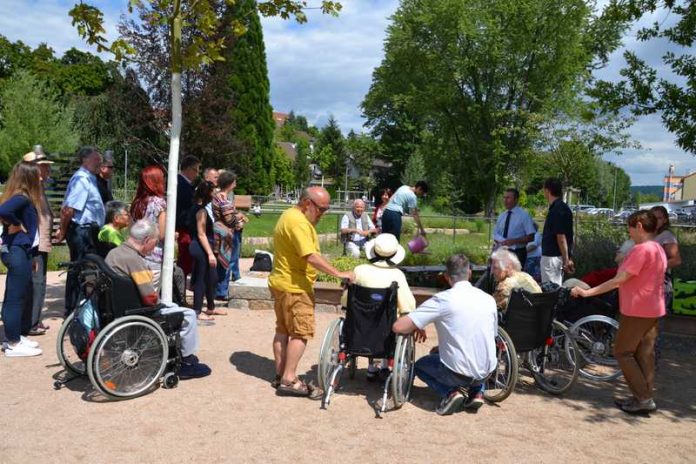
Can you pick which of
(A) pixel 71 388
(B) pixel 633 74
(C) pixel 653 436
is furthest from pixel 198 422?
(B) pixel 633 74

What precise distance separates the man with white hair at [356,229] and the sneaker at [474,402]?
19.0 feet

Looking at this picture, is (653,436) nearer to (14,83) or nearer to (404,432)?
(404,432)

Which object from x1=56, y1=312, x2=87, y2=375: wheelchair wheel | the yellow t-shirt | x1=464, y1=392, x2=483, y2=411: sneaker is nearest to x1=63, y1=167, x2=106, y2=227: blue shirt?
x1=56, y1=312, x2=87, y2=375: wheelchair wheel

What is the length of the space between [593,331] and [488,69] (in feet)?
106

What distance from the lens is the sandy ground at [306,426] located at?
3785mm

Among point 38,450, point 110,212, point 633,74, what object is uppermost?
point 633,74

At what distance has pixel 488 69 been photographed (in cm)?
3569

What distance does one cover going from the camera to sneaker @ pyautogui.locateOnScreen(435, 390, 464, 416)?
447 centimetres

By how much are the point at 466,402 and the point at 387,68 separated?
121 feet

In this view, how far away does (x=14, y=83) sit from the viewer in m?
31.8

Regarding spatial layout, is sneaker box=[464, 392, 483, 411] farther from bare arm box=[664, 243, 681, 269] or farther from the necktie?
the necktie

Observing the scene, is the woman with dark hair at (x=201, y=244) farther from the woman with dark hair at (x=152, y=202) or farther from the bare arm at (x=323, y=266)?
the bare arm at (x=323, y=266)

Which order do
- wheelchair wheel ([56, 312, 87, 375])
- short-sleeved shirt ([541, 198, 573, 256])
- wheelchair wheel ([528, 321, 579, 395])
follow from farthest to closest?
short-sleeved shirt ([541, 198, 573, 256]) < wheelchair wheel ([528, 321, 579, 395]) < wheelchair wheel ([56, 312, 87, 375])

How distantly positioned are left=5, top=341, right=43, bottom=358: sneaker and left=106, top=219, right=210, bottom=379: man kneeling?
1606 millimetres
